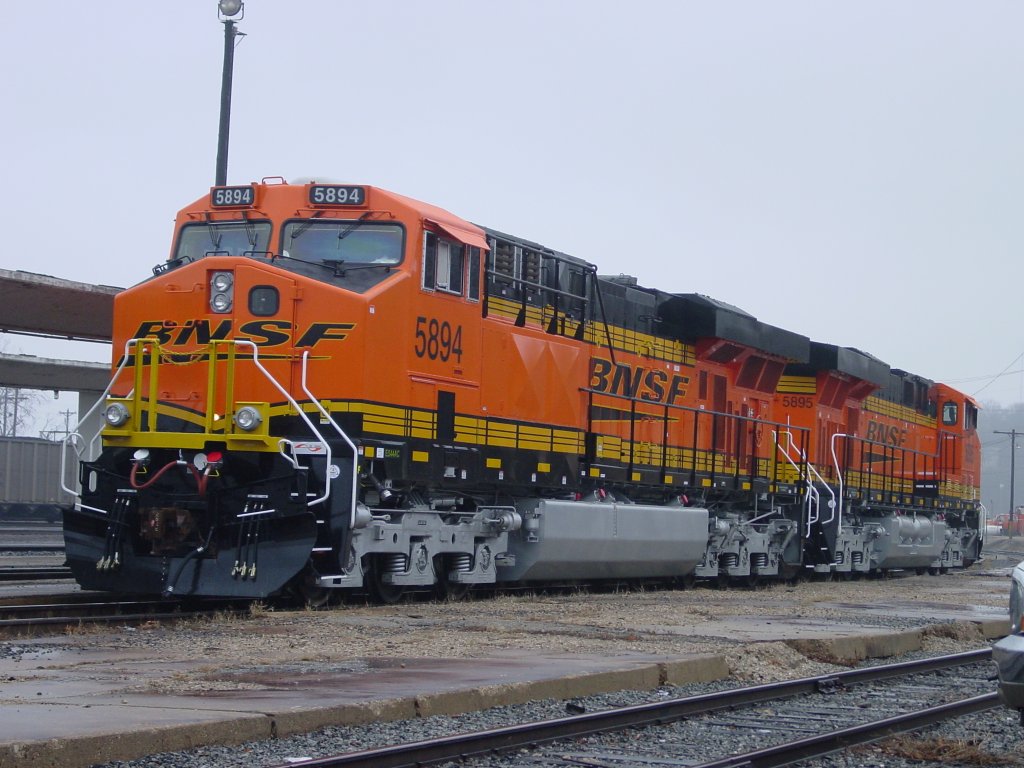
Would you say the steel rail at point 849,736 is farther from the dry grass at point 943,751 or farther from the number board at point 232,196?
the number board at point 232,196

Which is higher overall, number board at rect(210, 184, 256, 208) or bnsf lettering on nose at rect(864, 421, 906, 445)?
number board at rect(210, 184, 256, 208)

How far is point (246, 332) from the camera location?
1276 centimetres

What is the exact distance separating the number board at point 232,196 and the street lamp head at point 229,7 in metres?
7.55

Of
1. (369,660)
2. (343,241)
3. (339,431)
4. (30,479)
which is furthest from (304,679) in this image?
(30,479)

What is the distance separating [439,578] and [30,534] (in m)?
19.9

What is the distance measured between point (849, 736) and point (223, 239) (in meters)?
8.55

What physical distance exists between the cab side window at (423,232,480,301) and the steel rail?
22.2 ft

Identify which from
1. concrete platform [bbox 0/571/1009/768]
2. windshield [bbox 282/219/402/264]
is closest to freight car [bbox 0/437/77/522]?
windshield [bbox 282/219/402/264]

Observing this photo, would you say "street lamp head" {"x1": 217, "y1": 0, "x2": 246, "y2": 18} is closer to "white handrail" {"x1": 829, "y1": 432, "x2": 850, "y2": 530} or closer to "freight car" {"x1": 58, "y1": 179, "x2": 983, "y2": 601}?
"freight car" {"x1": 58, "y1": 179, "x2": 983, "y2": 601}

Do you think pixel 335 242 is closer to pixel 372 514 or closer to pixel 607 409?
pixel 372 514

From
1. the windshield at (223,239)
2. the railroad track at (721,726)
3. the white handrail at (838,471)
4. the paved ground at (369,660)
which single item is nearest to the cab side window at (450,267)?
the windshield at (223,239)

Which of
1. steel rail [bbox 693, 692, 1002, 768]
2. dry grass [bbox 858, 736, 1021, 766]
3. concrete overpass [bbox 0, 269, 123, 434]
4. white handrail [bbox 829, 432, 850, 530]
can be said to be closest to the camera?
steel rail [bbox 693, 692, 1002, 768]

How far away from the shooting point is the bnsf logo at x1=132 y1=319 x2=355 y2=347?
12594 millimetres

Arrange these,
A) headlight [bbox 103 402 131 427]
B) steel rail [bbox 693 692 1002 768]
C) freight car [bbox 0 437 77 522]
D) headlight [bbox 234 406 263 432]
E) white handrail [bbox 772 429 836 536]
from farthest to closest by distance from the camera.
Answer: freight car [bbox 0 437 77 522]
white handrail [bbox 772 429 836 536]
headlight [bbox 103 402 131 427]
headlight [bbox 234 406 263 432]
steel rail [bbox 693 692 1002 768]
